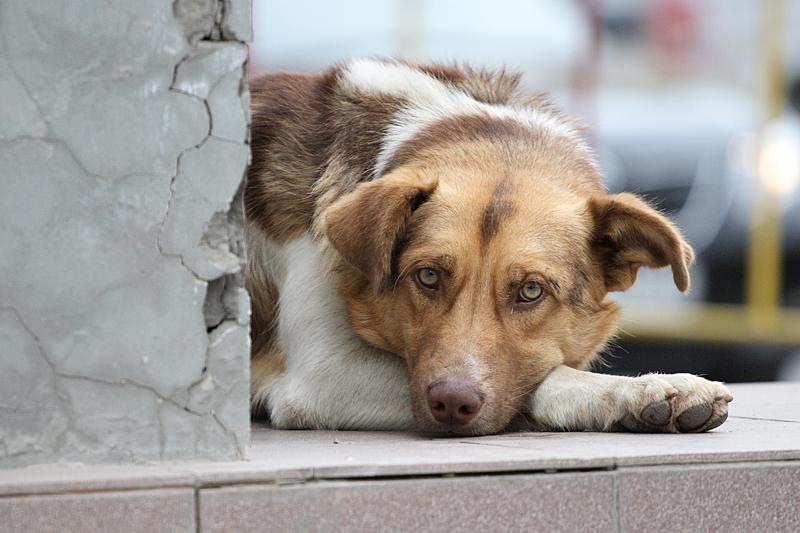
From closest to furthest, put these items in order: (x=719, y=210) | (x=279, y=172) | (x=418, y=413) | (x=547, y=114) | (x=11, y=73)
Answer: (x=11, y=73) < (x=418, y=413) < (x=279, y=172) < (x=547, y=114) < (x=719, y=210)

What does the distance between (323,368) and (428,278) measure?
18.1 inches

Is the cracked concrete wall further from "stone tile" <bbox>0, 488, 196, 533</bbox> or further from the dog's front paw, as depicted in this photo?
the dog's front paw

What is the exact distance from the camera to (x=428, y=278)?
3.54 metres

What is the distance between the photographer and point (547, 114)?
4273 millimetres

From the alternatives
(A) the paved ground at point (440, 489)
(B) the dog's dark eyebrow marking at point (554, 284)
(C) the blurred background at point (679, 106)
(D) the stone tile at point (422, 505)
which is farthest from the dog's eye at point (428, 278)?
(C) the blurred background at point (679, 106)

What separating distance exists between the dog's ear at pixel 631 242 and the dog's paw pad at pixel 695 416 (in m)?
0.43

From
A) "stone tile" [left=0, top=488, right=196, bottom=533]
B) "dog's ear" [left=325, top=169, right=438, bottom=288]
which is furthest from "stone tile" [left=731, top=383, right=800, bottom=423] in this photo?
"stone tile" [left=0, top=488, right=196, bottom=533]

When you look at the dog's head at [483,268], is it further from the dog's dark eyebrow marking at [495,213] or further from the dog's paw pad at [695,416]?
the dog's paw pad at [695,416]

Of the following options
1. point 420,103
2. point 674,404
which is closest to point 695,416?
point 674,404

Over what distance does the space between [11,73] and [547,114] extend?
6.81ft

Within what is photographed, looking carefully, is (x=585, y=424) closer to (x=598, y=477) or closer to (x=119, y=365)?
(x=598, y=477)

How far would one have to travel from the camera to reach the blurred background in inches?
348

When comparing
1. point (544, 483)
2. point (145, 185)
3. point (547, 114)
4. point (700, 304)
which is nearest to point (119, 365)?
point (145, 185)

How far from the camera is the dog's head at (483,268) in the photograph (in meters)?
3.37
